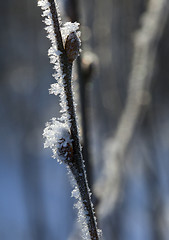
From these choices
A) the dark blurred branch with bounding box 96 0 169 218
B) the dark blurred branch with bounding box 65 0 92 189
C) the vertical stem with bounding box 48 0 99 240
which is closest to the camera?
the vertical stem with bounding box 48 0 99 240

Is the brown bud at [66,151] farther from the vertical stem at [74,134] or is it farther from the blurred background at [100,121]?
the blurred background at [100,121]

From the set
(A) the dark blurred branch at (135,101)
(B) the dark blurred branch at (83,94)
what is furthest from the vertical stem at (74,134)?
(A) the dark blurred branch at (135,101)

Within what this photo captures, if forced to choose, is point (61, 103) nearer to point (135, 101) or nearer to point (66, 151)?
point (66, 151)

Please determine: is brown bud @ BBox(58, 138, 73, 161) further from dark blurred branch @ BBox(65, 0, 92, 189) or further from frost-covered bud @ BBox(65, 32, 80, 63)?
dark blurred branch @ BBox(65, 0, 92, 189)

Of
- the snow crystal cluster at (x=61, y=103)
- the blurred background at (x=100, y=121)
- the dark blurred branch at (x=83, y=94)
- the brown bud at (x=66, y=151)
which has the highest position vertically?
the blurred background at (x=100, y=121)

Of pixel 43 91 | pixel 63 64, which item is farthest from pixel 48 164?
pixel 63 64

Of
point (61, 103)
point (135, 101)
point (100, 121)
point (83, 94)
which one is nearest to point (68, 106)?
point (61, 103)

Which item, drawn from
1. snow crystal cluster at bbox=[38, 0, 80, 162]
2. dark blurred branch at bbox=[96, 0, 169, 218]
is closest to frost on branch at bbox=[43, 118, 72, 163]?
snow crystal cluster at bbox=[38, 0, 80, 162]

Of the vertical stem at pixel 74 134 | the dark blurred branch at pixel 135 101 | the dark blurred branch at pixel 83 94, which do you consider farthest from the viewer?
the dark blurred branch at pixel 135 101
